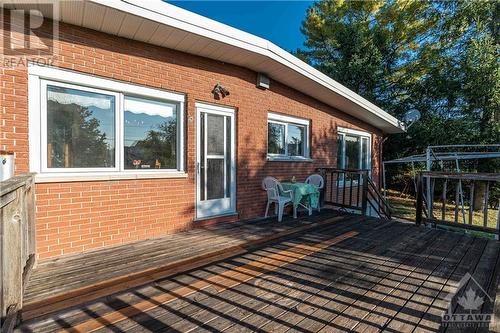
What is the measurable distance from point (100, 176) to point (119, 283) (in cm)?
151

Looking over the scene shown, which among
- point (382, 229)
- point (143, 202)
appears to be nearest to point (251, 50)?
point (143, 202)

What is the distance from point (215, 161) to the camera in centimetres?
479

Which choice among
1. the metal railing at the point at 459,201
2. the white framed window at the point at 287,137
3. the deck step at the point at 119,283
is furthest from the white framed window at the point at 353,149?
the deck step at the point at 119,283

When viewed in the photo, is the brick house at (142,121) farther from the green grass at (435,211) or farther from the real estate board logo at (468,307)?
the green grass at (435,211)

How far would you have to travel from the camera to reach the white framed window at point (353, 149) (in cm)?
799

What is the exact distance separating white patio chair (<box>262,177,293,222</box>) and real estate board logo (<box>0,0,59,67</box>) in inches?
149

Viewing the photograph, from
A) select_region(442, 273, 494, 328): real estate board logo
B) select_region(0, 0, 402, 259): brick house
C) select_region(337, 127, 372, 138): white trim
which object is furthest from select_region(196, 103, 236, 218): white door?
select_region(337, 127, 372, 138): white trim

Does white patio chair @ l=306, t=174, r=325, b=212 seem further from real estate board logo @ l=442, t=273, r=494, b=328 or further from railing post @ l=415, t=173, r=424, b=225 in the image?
real estate board logo @ l=442, t=273, r=494, b=328

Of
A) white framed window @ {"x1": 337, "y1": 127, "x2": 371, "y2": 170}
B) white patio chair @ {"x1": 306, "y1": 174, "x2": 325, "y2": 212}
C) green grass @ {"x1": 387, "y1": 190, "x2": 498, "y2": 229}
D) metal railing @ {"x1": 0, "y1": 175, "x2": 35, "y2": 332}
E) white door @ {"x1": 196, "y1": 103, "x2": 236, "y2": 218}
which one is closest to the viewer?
metal railing @ {"x1": 0, "y1": 175, "x2": 35, "y2": 332}

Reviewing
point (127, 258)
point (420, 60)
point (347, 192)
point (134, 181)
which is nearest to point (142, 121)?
point (134, 181)

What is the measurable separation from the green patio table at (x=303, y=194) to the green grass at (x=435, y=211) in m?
4.57

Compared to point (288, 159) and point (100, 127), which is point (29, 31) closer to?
point (100, 127)

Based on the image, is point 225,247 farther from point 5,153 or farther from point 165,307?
point 5,153

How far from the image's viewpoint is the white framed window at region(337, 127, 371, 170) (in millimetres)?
7988
